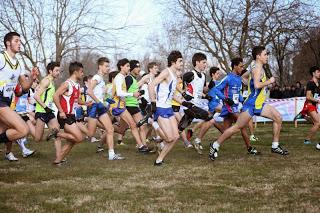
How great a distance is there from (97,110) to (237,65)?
3.08 m

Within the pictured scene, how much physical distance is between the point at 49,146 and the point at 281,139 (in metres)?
6.46

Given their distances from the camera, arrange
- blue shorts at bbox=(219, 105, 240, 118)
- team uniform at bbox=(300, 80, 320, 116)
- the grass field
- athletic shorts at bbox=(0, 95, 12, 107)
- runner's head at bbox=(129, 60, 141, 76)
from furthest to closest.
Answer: team uniform at bbox=(300, 80, 320, 116) < runner's head at bbox=(129, 60, 141, 76) < blue shorts at bbox=(219, 105, 240, 118) < athletic shorts at bbox=(0, 95, 12, 107) < the grass field

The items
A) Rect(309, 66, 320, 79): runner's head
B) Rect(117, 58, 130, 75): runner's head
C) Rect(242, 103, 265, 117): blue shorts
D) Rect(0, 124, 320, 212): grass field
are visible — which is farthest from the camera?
Rect(309, 66, 320, 79): runner's head

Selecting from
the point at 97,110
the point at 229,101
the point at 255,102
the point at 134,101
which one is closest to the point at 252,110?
the point at 255,102

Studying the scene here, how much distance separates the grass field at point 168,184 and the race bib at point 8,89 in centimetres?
131

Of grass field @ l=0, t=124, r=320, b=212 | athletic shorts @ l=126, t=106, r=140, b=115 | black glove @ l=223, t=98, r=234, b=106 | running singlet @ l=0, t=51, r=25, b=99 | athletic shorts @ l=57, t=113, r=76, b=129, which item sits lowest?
grass field @ l=0, t=124, r=320, b=212

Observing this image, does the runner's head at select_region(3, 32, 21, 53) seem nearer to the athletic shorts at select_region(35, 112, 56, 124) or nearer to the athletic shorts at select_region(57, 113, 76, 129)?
the athletic shorts at select_region(57, 113, 76, 129)

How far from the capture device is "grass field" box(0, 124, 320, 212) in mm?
4996

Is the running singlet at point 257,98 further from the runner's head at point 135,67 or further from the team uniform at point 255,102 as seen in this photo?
the runner's head at point 135,67

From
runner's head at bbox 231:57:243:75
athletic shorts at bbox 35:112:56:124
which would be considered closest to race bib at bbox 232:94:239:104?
runner's head at bbox 231:57:243:75

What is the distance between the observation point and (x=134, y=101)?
34.1ft

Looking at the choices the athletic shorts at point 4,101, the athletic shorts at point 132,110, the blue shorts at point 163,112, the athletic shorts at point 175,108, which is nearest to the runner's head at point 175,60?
the blue shorts at point 163,112

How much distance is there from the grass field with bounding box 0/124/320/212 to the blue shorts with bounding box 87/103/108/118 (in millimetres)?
930

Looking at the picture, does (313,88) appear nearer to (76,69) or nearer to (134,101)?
(134,101)
